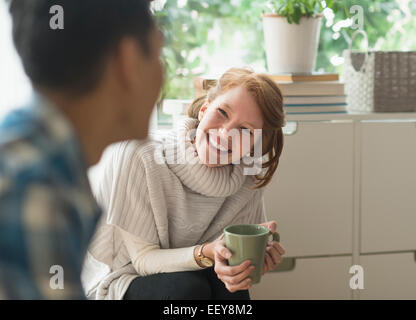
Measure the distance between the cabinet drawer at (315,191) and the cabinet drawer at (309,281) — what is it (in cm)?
3

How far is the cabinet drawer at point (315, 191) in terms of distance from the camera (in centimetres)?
155

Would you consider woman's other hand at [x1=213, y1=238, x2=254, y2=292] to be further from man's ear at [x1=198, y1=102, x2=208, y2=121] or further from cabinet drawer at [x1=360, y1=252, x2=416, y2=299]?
cabinet drawer at [x1=360, y1=252, x2=416, y2=299]

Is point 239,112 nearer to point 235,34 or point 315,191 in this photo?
point 315,191

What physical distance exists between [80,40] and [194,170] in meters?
0.71

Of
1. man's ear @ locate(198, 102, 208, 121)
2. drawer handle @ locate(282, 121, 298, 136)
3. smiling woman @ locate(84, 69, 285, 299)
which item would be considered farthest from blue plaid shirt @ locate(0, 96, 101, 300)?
drawer handle @ locate(282, 121, 298, 136)

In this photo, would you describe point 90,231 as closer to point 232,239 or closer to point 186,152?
point 232,239

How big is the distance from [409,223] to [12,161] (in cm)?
146

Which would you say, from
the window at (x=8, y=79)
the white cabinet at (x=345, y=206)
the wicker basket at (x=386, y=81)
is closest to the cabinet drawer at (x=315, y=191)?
the white cabinet at (x=345, y=206)

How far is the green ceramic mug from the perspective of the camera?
0.94m

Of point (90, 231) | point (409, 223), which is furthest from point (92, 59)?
point (409, 223)

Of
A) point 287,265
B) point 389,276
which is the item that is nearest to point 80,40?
point 287,265

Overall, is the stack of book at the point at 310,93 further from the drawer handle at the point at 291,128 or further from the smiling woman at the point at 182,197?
the smiling woman at the point at 182,197

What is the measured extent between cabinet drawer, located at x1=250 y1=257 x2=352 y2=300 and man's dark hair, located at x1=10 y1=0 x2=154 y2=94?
1.23 meters

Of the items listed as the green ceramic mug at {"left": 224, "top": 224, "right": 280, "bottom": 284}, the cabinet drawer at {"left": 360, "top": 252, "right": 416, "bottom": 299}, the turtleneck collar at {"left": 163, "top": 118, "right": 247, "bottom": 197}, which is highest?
the turtleneck collar at {"left": 163, "top": 118, "right": 247, "bottom": 197}
